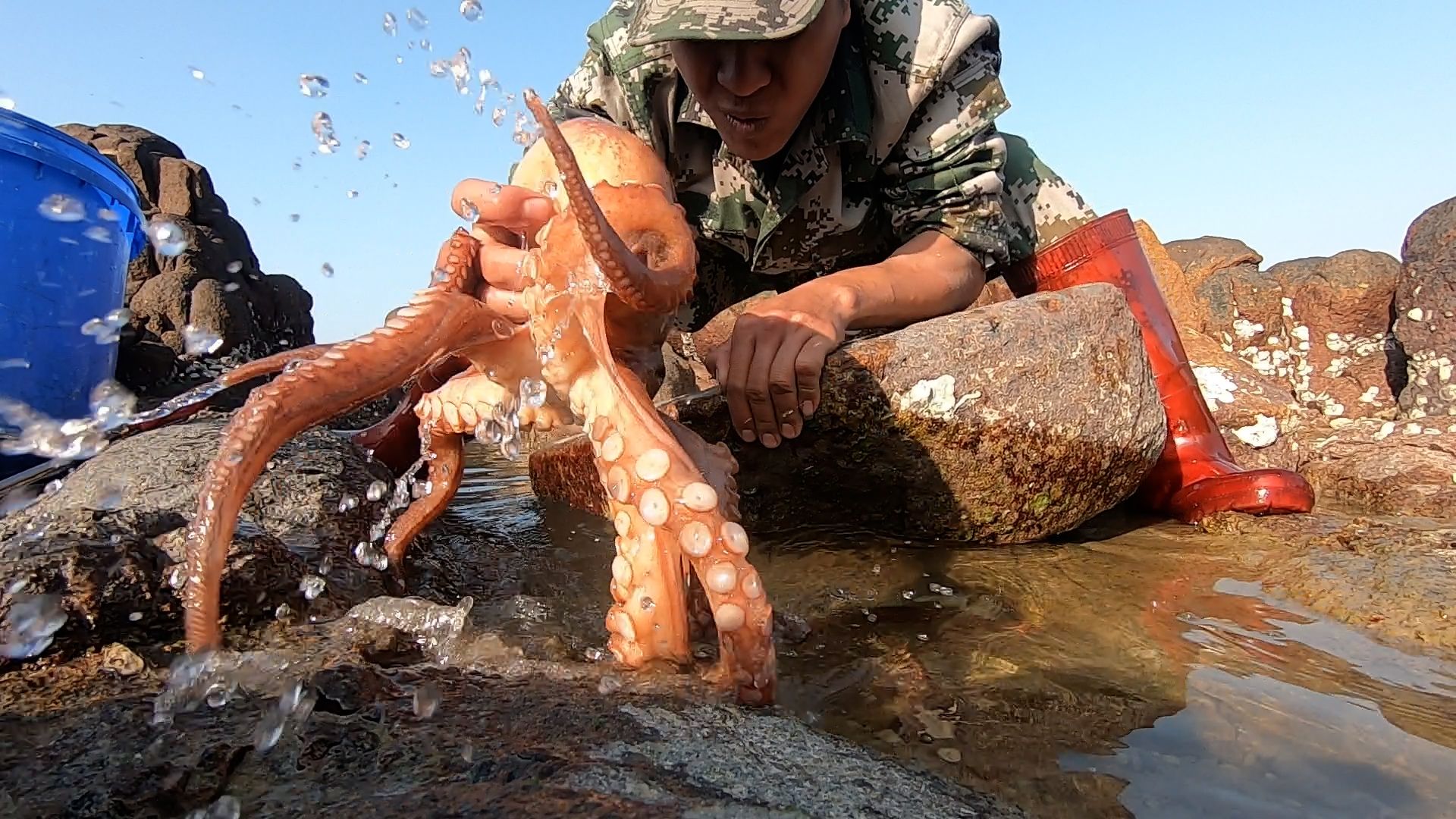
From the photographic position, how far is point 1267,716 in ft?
5.87

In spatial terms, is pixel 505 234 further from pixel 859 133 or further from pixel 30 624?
pixel 859 133

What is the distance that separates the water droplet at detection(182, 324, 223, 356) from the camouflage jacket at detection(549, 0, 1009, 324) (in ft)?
15.6

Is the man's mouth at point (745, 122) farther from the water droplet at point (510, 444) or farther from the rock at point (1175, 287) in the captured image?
the rock at point (1175, 287)

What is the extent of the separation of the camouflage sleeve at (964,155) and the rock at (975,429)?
0.57m

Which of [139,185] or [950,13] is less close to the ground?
[139,185]

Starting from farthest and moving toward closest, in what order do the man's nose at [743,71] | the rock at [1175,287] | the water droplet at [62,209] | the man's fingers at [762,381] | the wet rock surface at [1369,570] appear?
the rock at [1175,287] < the water droplet at [62,209] < the man's nose at [743,71] < the man's fingers at [762,381] < the wet rock surface at [1369,570]

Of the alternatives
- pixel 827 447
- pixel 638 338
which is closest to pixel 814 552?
pixel 827 447

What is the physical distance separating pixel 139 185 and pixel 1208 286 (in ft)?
39.9

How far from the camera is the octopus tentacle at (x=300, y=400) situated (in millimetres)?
1684

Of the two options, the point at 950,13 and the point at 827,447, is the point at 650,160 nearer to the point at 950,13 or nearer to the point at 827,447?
the point at 827,447

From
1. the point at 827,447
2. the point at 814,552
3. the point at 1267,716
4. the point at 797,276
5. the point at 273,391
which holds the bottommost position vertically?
the point at 1267,716

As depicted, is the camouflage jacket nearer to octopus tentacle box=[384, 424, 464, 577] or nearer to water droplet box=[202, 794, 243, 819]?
octopus tentacle box=[384, 424, 464, 577]

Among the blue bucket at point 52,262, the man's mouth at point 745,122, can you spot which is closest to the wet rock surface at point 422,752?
the man's mouth at point 745,122

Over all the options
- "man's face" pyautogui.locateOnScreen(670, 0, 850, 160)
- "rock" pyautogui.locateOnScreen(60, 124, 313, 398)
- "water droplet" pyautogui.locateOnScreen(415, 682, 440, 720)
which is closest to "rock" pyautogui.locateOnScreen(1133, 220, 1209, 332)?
"man's face" pyautogui.locateOnScreen(670, 0, 850, 160)
